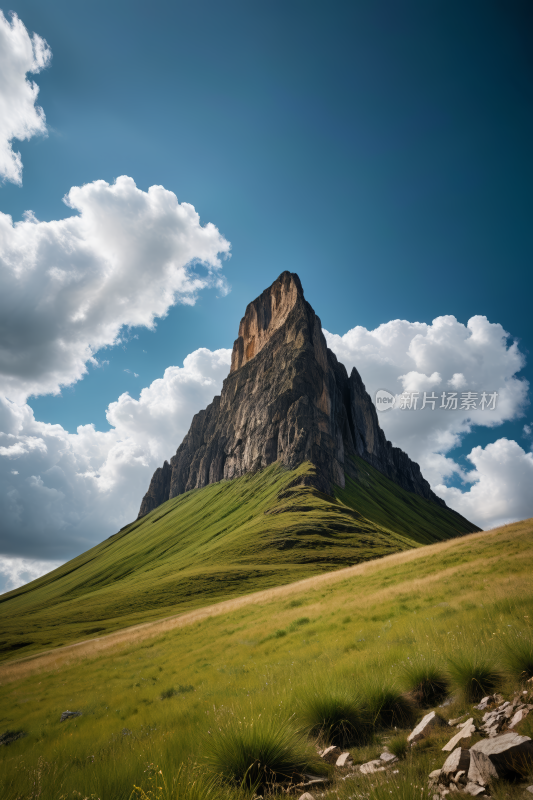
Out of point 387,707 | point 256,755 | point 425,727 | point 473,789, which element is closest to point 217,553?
point 387,707

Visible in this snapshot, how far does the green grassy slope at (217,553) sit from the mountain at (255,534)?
0.44 metres

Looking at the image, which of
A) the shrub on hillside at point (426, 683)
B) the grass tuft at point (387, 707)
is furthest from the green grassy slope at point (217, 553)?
the grass tuft at point (387, 707)

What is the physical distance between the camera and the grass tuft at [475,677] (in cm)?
674

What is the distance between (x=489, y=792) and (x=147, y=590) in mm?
80661

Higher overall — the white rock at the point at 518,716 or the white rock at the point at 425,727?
the white rock at the point at 518,716

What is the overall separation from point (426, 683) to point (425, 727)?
2123mm

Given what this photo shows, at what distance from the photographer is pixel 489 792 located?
3785mm

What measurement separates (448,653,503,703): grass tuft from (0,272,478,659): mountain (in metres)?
53.4

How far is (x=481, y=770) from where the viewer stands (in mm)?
3967

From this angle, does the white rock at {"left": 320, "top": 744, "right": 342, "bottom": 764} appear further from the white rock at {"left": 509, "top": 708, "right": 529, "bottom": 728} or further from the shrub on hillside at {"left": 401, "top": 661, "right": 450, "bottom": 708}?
the white rock at {"left": 509, "top": 708, "right": 529, "bottom": 728}

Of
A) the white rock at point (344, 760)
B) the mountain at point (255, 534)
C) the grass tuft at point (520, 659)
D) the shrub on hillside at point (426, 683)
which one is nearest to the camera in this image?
the white rock at point (344, 760)

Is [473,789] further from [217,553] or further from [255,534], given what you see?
[255,534]

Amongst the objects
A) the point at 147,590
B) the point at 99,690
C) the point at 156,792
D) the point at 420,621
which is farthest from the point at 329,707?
the point at 147,590

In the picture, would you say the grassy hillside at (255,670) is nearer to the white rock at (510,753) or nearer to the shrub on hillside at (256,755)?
the shrub on hillside at (256,755)
